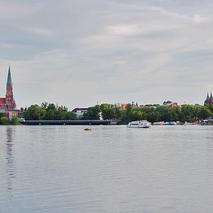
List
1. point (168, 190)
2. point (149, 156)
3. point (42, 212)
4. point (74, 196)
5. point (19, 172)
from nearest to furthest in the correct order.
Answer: point (42, 212)
point (74, 196)
point (168, 190)
point (19, 172)
point (149, 156)

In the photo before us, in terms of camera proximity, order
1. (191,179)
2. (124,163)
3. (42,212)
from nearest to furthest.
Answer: (42,212), (191,179), (124,163)

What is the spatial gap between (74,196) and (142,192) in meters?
3.47

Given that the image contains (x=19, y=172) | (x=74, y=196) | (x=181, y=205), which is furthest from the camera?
(x=19, y=172)

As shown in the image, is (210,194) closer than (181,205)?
No

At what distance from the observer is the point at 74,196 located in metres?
25.5

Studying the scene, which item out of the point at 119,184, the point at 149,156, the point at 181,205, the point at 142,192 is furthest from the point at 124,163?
the point at 181,205

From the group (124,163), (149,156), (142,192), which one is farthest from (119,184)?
(149,156)

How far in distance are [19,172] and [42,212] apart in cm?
1298

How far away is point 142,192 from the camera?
26625 mm

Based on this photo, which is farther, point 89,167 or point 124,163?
point 124,163

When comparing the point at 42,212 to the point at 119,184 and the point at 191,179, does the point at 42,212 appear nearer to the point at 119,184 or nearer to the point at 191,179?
the point at 119,184

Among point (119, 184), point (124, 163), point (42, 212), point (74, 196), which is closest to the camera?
point (42, 212)

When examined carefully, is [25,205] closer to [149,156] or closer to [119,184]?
[119,184]

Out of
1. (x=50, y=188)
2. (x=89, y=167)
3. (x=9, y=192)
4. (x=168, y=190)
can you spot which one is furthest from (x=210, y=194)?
(x=89, y=167)
